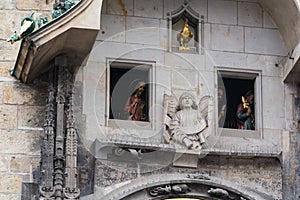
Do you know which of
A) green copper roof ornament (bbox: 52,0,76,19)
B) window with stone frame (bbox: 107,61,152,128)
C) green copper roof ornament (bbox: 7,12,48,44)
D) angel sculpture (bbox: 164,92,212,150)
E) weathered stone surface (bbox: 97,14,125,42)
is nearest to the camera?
green copper roof ornament (bbox: 7,12,48,44)

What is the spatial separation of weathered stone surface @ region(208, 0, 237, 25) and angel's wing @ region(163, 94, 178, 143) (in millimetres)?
991

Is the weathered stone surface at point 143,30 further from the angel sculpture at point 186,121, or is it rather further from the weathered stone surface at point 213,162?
the weathered stone surface at point 213,162

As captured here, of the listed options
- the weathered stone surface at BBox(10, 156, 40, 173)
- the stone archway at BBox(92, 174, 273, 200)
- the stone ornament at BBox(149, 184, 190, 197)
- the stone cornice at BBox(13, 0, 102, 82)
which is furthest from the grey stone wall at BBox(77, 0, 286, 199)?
the weathered stone surface at BBox(10, 156, 40, 173)

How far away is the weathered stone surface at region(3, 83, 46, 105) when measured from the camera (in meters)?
15.2

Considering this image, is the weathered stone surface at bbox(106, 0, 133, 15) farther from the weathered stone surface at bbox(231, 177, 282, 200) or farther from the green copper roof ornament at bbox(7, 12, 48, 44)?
the weathered stone surface at bbox(231, 177, 282, 200)

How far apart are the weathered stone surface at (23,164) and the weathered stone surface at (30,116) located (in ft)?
1.04

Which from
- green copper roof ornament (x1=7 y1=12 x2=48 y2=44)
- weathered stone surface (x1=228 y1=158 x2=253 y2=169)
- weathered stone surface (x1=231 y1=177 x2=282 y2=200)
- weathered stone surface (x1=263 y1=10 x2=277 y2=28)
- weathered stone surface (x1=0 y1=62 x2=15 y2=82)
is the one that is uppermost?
weathered stone surface (x1=263 y1=10 x2=277 y2=28)

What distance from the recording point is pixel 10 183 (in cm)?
1484

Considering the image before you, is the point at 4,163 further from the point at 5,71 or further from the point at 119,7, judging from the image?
the point at 119,7

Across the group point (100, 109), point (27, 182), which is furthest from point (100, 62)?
point (27, 182)

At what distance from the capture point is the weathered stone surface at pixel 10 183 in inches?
583

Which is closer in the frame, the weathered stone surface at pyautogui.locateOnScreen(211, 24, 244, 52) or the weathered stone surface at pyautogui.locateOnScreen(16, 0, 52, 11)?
the weathered stone surface at pyautogui.locateOnScreen(16, 0, 52, 11)

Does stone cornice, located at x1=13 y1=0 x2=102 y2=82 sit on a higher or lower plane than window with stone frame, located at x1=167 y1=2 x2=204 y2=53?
lower

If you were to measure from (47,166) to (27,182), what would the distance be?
302mm
